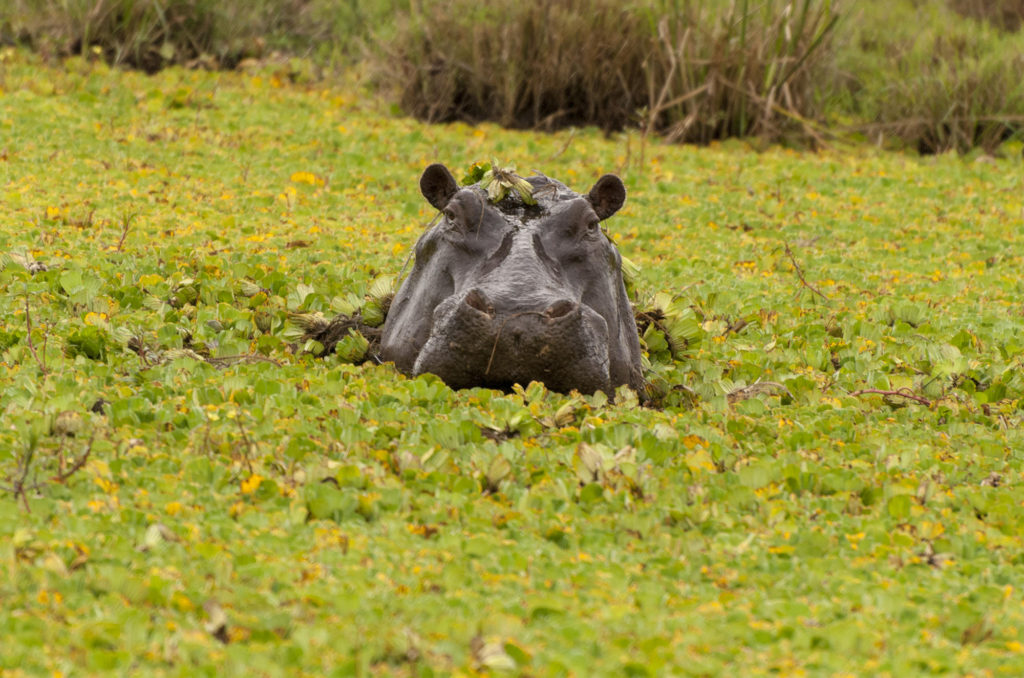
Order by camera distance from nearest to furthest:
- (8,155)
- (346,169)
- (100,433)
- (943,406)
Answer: (100,433)
(943,406)
(8,155)
(346,169)

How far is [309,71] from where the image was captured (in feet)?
51.1

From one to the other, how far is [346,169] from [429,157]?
1.03m

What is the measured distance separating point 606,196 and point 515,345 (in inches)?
52.0

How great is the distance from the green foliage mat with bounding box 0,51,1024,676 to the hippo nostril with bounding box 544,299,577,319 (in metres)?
0.36

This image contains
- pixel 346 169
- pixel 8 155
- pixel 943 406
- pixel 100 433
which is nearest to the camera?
pixel 100 433

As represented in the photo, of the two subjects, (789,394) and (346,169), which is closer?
(789,394)

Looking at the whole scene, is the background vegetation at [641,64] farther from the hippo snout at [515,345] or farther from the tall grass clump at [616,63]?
the hippo snout at [515,345]

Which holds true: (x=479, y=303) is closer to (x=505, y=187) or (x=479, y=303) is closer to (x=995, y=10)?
(x=505, y=187)

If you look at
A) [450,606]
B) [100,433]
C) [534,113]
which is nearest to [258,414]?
[100,433]

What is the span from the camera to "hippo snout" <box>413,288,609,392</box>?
5262mm

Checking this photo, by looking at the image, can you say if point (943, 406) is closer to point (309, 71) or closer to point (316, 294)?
point (316, 294)

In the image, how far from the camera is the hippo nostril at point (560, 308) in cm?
526

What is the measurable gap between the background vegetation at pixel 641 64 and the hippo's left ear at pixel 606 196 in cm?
668

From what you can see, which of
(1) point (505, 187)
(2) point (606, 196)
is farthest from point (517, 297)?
(2) point (606, 196)
